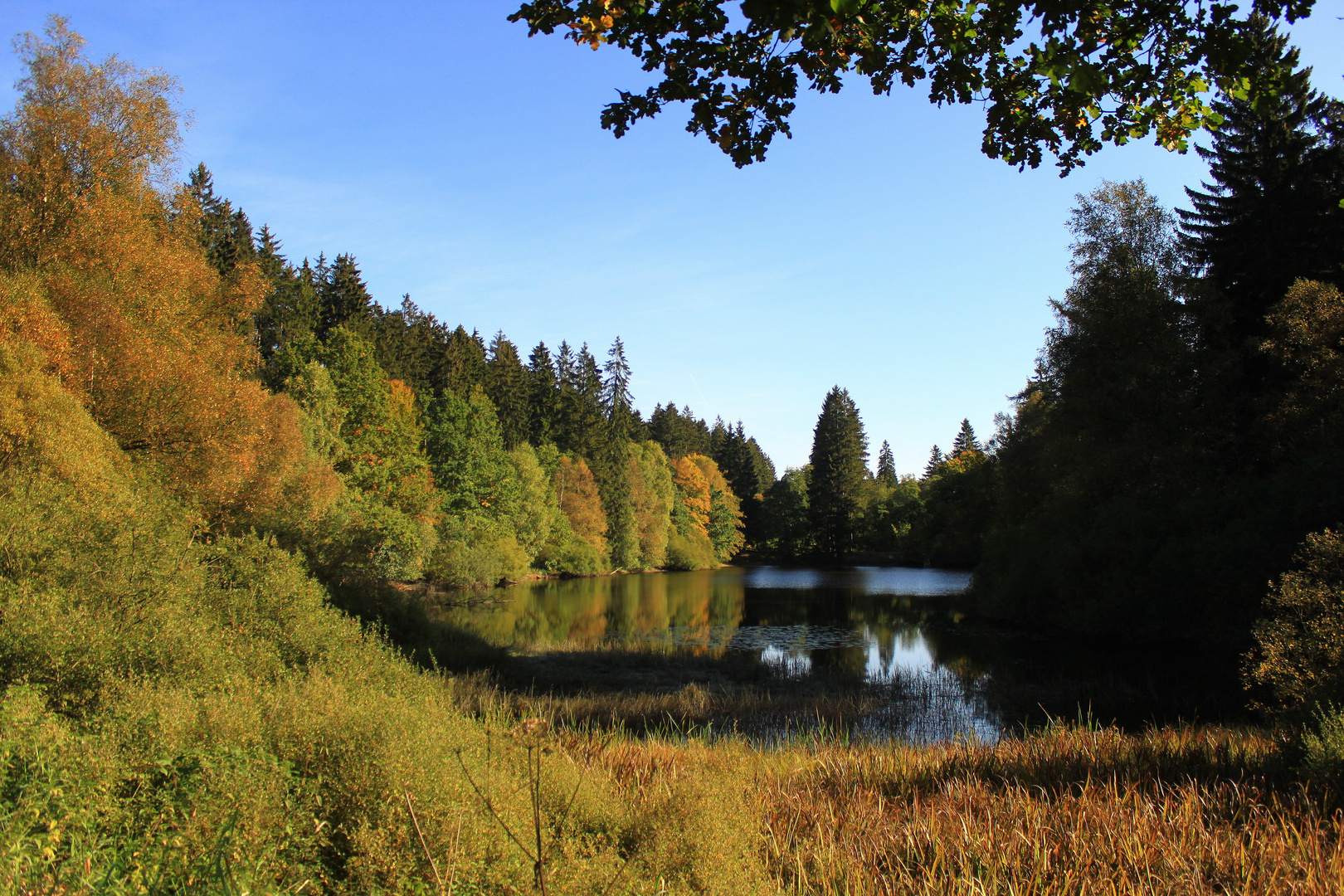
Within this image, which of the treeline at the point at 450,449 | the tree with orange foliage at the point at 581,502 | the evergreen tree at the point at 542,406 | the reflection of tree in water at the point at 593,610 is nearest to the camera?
the reflection of tree in water at the point at 593,610

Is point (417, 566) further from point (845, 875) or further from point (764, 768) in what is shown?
point (845, 875)

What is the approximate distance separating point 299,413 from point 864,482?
196 feet

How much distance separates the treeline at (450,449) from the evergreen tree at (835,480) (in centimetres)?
896

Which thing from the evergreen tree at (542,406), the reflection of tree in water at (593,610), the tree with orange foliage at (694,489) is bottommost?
the reflection of tree in water at (593,610)

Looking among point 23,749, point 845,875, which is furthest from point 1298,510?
point 23,749

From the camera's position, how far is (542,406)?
61.0 meters

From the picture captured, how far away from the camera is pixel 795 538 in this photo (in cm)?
7856

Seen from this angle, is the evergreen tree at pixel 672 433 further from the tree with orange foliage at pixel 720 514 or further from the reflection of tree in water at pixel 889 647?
the reflection of tree in water at pixel 889 647

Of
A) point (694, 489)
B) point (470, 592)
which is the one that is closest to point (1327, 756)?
point (470, 592)

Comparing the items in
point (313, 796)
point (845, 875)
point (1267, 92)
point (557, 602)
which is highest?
point (1267, 92)

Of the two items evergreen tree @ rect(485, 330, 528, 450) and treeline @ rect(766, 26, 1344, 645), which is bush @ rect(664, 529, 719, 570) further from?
treeline @ rect(766, 26, 1344, 645)

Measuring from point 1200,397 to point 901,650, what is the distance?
11.8 meters

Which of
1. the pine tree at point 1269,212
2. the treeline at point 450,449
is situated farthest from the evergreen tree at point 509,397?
the pine tree at point 1269,212

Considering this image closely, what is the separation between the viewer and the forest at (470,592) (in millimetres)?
4188
